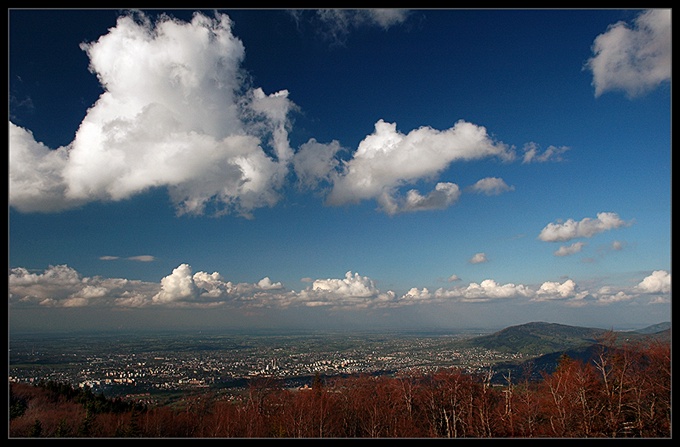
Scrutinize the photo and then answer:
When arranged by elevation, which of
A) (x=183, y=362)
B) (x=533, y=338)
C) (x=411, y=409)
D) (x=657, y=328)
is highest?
(x=657, y=328)

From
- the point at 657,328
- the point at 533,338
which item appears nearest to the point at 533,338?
the point at 533,338

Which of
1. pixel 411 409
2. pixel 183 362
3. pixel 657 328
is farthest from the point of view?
pixel 183 362

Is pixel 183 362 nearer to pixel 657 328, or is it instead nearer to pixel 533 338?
pixel 657 328

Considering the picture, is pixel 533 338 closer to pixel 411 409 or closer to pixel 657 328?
pixel 657 328

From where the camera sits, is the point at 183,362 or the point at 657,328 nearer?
the point at 657,328

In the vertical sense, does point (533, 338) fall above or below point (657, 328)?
Result: below

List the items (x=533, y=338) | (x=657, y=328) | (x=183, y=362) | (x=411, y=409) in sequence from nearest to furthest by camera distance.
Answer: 1. (x=411, y=409)
2. (x=657, y=328)
3. (x=183, y=362)
4. (x=533, y=338)
